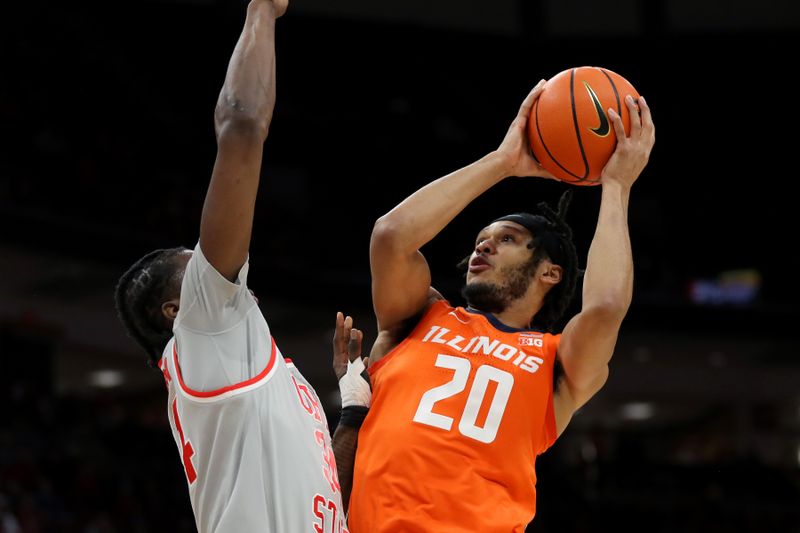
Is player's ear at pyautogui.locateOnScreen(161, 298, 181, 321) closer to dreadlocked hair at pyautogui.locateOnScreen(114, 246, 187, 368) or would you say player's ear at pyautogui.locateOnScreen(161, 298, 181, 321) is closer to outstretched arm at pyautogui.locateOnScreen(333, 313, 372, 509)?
dreadlocked hair at pyautogui.locateOnScreen(114, 246, 187, 368)

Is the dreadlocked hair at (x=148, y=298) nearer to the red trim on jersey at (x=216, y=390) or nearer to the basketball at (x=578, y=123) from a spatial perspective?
the red trim on jersey at (x=216, y=390)

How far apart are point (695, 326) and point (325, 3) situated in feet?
28.8

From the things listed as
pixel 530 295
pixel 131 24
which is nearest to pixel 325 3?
pixel 131 24

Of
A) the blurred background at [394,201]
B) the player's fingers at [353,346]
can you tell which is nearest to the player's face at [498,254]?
the player's fingers at [353,346]

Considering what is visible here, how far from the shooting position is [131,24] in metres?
19.4

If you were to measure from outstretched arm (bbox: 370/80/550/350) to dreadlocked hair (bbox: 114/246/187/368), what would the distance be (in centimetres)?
83

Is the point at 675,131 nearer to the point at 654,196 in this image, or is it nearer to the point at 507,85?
the point at 654,196

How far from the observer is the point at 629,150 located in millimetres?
3719

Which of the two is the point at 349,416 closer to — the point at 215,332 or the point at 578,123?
the point at 215,332

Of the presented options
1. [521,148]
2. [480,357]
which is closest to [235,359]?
[480,357]

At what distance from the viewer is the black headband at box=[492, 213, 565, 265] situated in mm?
4031

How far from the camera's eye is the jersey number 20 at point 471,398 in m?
3.55

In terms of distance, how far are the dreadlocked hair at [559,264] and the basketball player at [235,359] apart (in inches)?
52.1

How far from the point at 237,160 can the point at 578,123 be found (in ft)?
4.95
